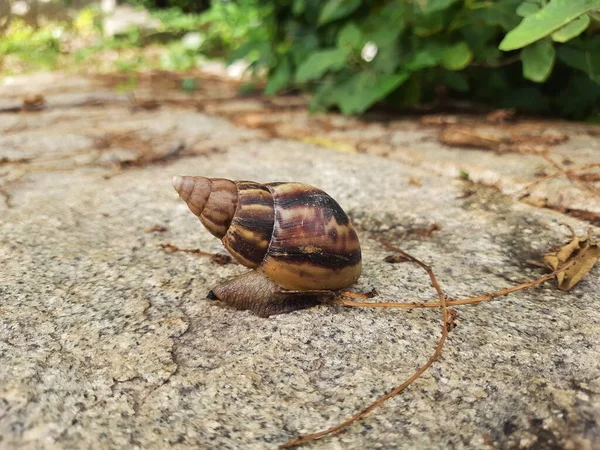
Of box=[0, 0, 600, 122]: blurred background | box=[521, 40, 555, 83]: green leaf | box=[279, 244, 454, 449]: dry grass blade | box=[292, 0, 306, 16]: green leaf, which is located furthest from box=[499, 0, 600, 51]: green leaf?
box=[292, 0, 306, 16]: green leaf

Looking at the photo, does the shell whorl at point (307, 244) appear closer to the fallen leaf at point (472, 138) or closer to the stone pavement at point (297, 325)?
the stone pavement at point (297, 325)

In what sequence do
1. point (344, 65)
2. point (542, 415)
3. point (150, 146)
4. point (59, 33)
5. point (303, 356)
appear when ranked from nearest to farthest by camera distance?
point (542, 415), point (303, 356), point (150, 146), point (344, 65), point (59, 33)

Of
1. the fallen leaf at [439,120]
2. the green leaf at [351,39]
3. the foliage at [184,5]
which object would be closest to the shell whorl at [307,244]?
the green leaf at [351,39]

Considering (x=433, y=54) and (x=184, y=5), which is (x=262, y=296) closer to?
(x=433, y=54)

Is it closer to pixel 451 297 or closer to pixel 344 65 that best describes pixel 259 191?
pixel 451 297

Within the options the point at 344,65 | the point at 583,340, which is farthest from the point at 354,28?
the point at 583,340

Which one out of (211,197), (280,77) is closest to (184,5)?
(280,77)
